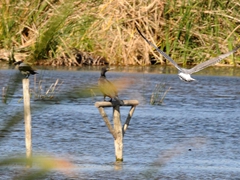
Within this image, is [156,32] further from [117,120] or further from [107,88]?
[107,88]

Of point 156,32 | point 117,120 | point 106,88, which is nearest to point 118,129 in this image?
point 117,120

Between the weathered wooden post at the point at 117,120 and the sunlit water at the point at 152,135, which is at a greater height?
the weathered wooden post at the point at 117,120

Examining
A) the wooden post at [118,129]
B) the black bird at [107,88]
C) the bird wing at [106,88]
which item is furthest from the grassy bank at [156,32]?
the bird wing at [106,88]

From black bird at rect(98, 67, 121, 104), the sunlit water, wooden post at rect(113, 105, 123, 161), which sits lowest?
the sunlit water

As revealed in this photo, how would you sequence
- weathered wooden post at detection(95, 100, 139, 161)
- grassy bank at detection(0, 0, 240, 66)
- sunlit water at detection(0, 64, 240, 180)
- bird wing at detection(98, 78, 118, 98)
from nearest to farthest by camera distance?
bird wing at detection(98, 78, 118, 98)
weathered wooden post at detection(95, 100, 139, 161)
sunlit water at detection(0, 64, 240, 180)
grassy bank at detection(0, 0, 240, 66)

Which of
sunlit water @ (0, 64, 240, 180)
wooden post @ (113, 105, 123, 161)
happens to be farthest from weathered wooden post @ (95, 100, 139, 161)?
sunlit water @ (0, 64, 240, 180)

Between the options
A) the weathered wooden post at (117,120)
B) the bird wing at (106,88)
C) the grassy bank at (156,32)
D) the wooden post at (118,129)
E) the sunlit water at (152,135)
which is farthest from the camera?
the grassy bank at (156,32)

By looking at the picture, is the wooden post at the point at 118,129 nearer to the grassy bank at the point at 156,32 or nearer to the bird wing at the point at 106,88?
the bird wing at the point at 106,88

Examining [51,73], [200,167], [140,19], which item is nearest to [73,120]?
[200,167]

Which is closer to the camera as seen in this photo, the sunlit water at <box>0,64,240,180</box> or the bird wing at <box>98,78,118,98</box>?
the bird wing at <box>98,78,118,98</box>

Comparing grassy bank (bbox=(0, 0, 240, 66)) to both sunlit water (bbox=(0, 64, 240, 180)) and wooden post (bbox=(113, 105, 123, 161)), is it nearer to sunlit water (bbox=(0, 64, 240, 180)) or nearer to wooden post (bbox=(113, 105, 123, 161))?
sunlit water (bbox=(0, 64, 240, 180))

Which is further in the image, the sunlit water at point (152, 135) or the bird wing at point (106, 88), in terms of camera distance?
the sunlit water at point (152, 135)

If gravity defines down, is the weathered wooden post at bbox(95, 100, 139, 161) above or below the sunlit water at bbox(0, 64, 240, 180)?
above

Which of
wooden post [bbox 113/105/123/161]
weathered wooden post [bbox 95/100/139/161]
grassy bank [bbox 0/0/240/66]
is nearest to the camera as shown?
weathered wooden post [bbox 95/100/139/161]
